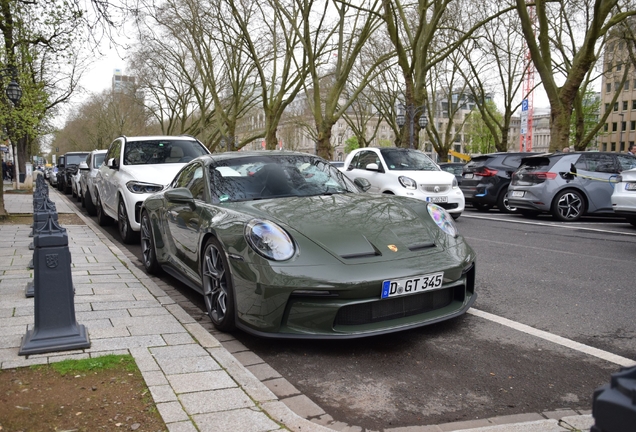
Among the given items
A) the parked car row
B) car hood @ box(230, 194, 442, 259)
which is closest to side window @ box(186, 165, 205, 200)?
the parked car row

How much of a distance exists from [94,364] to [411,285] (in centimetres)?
207

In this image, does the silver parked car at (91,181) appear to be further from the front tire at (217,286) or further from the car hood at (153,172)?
the front tire at (217,286)

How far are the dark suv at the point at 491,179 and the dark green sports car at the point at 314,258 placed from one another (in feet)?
34.5

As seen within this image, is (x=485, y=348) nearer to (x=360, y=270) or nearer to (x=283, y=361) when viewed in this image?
(x=360, y=270)

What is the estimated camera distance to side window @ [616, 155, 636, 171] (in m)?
12.5

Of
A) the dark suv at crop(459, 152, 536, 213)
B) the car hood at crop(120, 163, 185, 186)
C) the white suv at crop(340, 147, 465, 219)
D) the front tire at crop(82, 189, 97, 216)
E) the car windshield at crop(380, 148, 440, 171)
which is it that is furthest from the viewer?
the dark suv at crop(459, 152, 536, 213)

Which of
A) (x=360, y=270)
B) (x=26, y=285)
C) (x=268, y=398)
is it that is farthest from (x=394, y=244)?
(x=26, y=285)

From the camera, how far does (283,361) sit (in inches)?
148

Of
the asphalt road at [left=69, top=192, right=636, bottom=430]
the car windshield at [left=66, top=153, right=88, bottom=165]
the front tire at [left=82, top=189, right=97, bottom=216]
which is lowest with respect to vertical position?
the asphalt road at [left=69, top=192, right=636, bottom=430]

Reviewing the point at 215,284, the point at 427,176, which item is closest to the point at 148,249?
the point at 215,284

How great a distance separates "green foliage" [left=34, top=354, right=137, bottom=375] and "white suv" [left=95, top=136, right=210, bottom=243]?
5.48 m

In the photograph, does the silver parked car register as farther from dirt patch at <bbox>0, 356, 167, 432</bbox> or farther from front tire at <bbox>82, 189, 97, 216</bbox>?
dirt patch at <bbox>0, 356, 167, 432</bbox>

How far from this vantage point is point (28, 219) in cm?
1272

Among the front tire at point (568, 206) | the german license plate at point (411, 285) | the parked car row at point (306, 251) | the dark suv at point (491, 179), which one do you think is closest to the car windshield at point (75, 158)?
the dark suv at point (491, 179)
